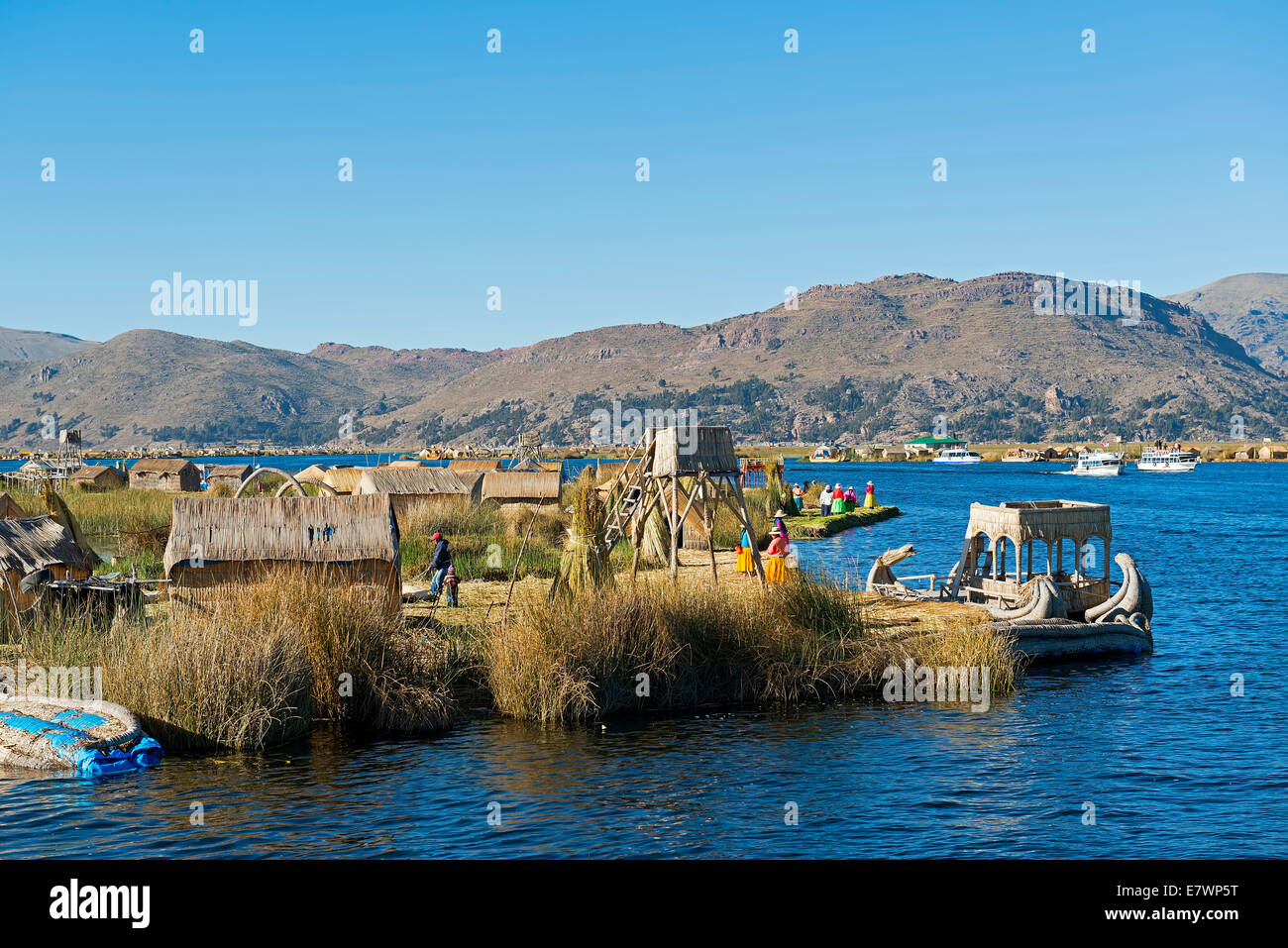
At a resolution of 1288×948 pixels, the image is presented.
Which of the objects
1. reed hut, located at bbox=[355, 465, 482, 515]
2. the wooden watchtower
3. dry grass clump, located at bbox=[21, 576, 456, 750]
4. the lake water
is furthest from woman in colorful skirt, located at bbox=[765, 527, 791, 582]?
reed hut, located at bbox=[355, 465, 482, 515]

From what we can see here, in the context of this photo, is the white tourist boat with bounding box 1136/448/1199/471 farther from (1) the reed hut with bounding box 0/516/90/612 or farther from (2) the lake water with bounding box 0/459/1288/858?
(1) the reed hut with bounding box 0/516/90/612

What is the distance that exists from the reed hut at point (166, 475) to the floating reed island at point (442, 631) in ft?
150

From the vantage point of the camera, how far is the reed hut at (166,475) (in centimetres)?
6322

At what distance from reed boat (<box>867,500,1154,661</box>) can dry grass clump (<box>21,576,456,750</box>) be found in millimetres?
10086

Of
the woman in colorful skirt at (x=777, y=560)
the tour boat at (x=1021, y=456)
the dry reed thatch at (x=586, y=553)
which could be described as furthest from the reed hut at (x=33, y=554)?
the tour boat at (x=1021, y=456)

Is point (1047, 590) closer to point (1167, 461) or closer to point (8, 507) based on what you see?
point (8, 507)

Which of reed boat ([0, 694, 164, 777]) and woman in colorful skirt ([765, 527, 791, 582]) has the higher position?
woman in colorful skirt ([765, 527, 791, 582])

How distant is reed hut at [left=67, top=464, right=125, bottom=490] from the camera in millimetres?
54062

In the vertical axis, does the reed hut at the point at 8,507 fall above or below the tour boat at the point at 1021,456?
below

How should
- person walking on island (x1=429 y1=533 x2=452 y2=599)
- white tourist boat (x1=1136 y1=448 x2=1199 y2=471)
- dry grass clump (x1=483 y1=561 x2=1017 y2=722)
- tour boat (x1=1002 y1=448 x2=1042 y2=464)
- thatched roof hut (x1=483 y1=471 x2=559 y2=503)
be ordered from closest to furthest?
dry grass clump (x1=483 y1=561 x2=1017 y2=722), person walking on island (x1=429 y1=533 x2=452 y2=599), thatched roof hut (x1=483 y1=471 x2=559 y2=503), white tourist boat (x1=1136 y1=448 x2=1199 y2=471), tour boat (x1=1002 y1=448 x2=1042 y2=464)

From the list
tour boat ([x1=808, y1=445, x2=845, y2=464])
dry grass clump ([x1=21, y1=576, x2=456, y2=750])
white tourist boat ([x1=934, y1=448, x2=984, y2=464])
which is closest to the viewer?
dry grass clump ([x1=21, y1=576, x2=456, y2=750])

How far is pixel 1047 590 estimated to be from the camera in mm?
19859

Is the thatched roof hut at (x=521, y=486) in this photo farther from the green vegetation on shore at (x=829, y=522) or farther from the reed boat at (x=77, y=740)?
the reed boat at (x=77, y=740)
